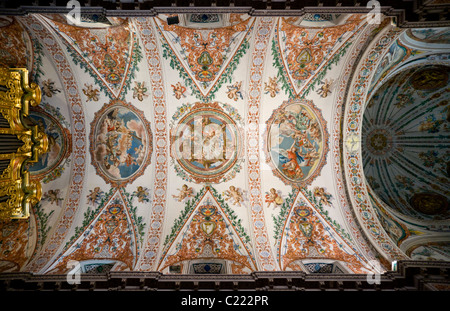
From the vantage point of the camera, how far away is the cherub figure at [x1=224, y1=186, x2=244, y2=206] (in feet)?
32.2

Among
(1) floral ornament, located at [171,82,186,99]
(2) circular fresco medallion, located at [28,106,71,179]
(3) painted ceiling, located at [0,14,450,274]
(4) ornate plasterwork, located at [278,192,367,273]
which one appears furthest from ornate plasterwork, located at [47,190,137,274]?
(4) ornate plasterwork, located at [278,192,367,273]

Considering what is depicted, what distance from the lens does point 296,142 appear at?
964 cm

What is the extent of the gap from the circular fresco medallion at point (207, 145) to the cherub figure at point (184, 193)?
0.42 metres

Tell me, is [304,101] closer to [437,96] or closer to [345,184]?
[345,184]

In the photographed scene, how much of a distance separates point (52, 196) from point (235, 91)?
8497 mm

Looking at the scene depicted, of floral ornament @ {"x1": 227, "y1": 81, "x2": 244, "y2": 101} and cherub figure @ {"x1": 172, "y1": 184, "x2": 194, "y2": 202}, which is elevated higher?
floral ornament @ {"x1": 227, "y1": 81, "x2": 244, "y2": 101}

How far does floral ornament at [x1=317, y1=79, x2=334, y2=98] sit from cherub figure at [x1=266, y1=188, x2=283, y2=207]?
428cm

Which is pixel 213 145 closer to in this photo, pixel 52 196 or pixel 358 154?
pixel 358 154

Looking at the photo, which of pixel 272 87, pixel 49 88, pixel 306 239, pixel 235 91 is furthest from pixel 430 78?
pixel 49 88

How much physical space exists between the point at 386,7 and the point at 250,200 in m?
7.49

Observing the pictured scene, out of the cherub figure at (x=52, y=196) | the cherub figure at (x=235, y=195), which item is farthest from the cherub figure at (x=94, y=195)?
the cherub figure at (x=235, y=195)

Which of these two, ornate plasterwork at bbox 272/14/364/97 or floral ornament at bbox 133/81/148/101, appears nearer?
ornate plasterwork at bbox 272/14/364/97

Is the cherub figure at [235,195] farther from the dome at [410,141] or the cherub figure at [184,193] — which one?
the dome at [410,141]

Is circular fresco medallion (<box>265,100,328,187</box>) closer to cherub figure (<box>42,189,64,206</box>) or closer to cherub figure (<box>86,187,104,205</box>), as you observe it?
cherub figure (<box>86,187,104,205</box>)
